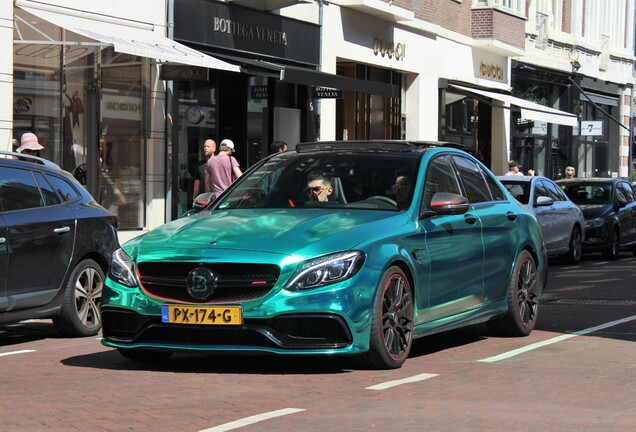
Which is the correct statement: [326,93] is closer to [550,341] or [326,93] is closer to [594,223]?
[594,223]

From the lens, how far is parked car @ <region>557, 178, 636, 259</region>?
78.8 feet

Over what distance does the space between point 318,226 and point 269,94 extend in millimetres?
18193

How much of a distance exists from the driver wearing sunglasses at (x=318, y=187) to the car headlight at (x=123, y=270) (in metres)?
1.56

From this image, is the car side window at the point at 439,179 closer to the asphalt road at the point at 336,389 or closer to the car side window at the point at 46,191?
the asphalt road at the point at 336,389

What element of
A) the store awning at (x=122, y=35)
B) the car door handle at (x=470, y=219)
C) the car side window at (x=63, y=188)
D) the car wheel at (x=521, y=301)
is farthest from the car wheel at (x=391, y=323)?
the store awning at (x=122, y=35)

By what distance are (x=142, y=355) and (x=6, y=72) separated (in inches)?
386

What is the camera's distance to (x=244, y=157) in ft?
84.3

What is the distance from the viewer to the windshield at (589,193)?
24.9m

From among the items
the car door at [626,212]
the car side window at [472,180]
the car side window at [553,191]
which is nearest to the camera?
the car side window at [472,180]

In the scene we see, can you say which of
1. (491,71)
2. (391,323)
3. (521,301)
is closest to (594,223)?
(521,301)

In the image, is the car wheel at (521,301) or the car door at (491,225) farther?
the car wheel at (521,301)

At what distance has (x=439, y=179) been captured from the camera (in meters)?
9.95

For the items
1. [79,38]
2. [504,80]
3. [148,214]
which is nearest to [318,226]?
[79,38]

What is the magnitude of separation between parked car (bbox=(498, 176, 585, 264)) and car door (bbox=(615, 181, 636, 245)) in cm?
197
